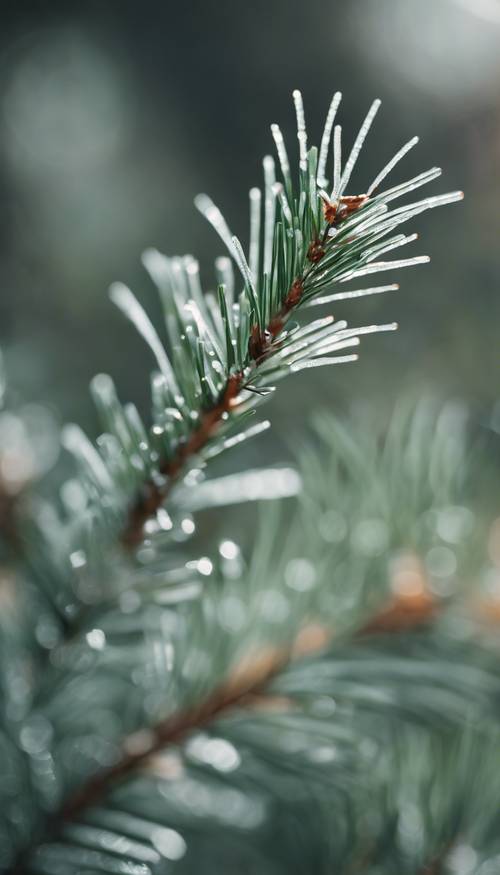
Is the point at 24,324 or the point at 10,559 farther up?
the point at 24,324

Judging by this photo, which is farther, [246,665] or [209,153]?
[209,153]

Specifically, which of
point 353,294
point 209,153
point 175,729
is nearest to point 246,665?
point 175,729

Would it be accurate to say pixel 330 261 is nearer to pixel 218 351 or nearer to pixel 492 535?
pixel 218 351

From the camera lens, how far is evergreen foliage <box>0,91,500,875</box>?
0.57 feet

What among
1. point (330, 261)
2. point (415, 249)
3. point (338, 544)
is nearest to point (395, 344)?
point (415, 249)

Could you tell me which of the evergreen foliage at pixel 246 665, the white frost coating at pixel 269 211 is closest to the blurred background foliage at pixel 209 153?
the evergreen foliage at pixel 246 665

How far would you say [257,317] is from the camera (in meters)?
0.13

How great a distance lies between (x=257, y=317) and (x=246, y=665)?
12 cm

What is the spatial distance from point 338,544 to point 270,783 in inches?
2.7

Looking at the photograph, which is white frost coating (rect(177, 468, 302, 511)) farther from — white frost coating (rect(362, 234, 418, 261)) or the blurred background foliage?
the blurred background foliage

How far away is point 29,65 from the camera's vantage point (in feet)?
1.52

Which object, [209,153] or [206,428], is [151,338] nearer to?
[206,428]

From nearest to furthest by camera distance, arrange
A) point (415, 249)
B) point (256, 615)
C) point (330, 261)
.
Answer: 1. point (330, 261)
2. point (256, 615)
3. point (415, 249)

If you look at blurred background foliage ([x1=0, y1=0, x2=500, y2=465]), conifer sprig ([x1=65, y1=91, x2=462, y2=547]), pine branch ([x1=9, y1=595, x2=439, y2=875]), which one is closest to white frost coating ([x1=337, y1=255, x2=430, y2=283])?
conifer sprig ([x1=65, y1=91, x2=462, y2=547])
